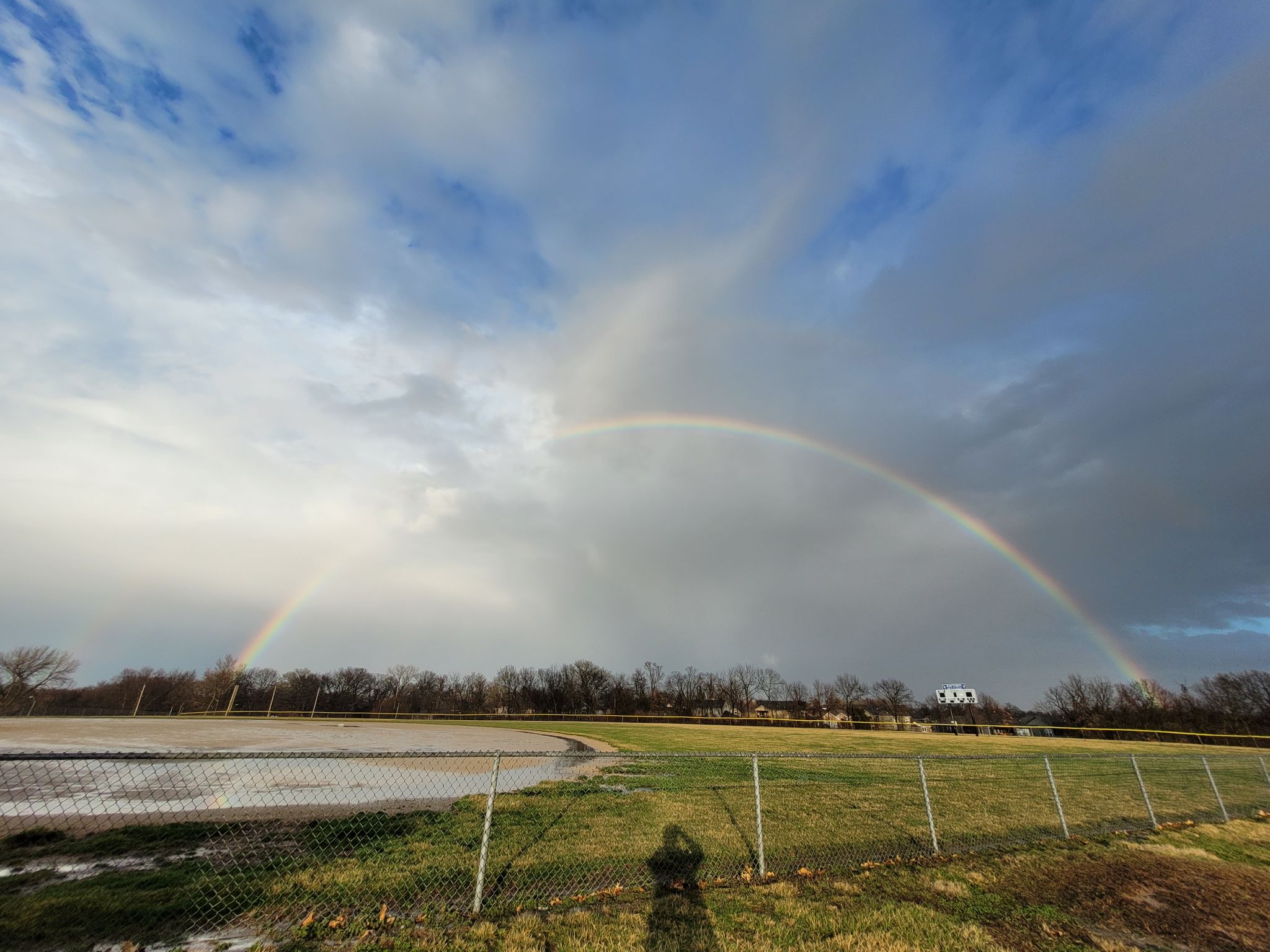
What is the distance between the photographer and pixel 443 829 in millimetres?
8633

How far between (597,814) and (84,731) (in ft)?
125

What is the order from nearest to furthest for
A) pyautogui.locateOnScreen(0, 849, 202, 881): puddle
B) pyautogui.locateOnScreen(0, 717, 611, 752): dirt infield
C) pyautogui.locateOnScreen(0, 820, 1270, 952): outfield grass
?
pyautogui.locateOnScreen(0, 820, 1270, 952): outfield grass, pyautogui.locateOnScreen(0, 849, 202, 881): puddle, pyautogui.locateOnScreen(0, 717, 611, 752): dirt infield

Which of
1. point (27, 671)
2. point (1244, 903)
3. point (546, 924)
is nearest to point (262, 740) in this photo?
point (546, 924)

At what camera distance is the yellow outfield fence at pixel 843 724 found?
4865cm

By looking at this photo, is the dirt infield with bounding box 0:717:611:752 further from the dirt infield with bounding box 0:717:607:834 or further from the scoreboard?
the scoreboard

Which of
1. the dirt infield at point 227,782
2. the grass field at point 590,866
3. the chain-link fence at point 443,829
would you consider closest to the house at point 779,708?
the dirt infield at point 227,782

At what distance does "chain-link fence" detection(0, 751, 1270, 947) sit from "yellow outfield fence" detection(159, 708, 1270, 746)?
155ft

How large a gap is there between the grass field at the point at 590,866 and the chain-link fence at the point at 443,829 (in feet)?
0.14

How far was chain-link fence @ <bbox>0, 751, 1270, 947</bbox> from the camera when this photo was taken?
214 inches

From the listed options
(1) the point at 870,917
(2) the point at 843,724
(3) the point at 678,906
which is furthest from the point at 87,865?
(2) the point at 843,724

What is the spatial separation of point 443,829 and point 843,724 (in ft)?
274

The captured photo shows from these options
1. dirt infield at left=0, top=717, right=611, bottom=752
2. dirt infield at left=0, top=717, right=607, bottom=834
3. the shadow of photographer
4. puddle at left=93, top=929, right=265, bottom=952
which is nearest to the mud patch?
the shadow of photographer

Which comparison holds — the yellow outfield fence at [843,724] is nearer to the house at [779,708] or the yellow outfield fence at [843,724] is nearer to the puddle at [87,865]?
the house at [779,708]

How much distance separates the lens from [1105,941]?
521 cm
